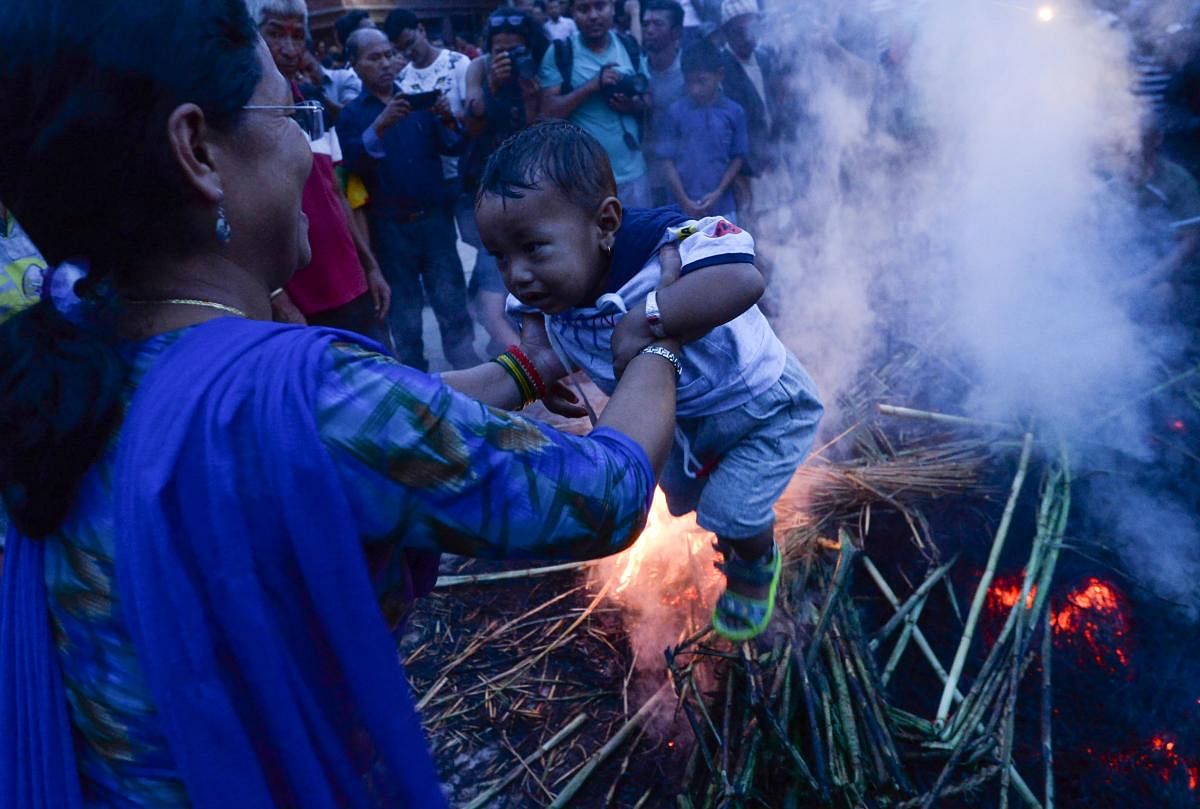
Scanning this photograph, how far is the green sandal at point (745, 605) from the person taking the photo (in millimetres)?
2621

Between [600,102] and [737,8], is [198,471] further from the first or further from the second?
[737,8]

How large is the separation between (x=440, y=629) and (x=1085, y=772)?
2.51 meters

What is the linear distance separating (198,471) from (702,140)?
5.66 m

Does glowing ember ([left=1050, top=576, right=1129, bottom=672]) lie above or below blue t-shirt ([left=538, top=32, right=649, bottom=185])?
below

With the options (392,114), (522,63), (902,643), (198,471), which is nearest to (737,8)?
(522,63)

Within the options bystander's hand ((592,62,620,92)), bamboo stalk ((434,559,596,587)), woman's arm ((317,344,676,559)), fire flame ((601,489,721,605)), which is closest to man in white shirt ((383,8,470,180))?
bystander's hand ((592,62,620,92))

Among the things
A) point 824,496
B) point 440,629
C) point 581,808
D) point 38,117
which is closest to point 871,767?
point 581,808

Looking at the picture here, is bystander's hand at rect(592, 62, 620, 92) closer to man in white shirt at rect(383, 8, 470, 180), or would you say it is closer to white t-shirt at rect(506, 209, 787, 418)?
man in white shirt at rect(383, 8, 470, 180)

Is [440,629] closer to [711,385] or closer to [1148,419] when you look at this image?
[711,385]

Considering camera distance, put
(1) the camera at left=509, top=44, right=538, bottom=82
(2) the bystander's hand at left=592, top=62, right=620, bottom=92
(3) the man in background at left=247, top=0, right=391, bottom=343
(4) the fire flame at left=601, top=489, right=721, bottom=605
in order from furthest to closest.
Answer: (2) the bystander's hand at left=592, top=62, right=620, bottom=92 → (1) the camera at left=509, top=44, right=538, bottom=82 → (3) the man in background at left=247, top=0, right=391, bottom=343 → (4) the fire flame at left=601, top=489, right=721, bottom=605

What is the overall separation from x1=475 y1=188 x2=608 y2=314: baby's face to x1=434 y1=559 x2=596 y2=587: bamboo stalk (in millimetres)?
1833

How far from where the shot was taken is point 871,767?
7.96ft

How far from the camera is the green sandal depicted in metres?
2.62

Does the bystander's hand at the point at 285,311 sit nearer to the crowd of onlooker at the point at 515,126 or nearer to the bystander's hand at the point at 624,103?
the crowd of onlooker at the point at 515,126
